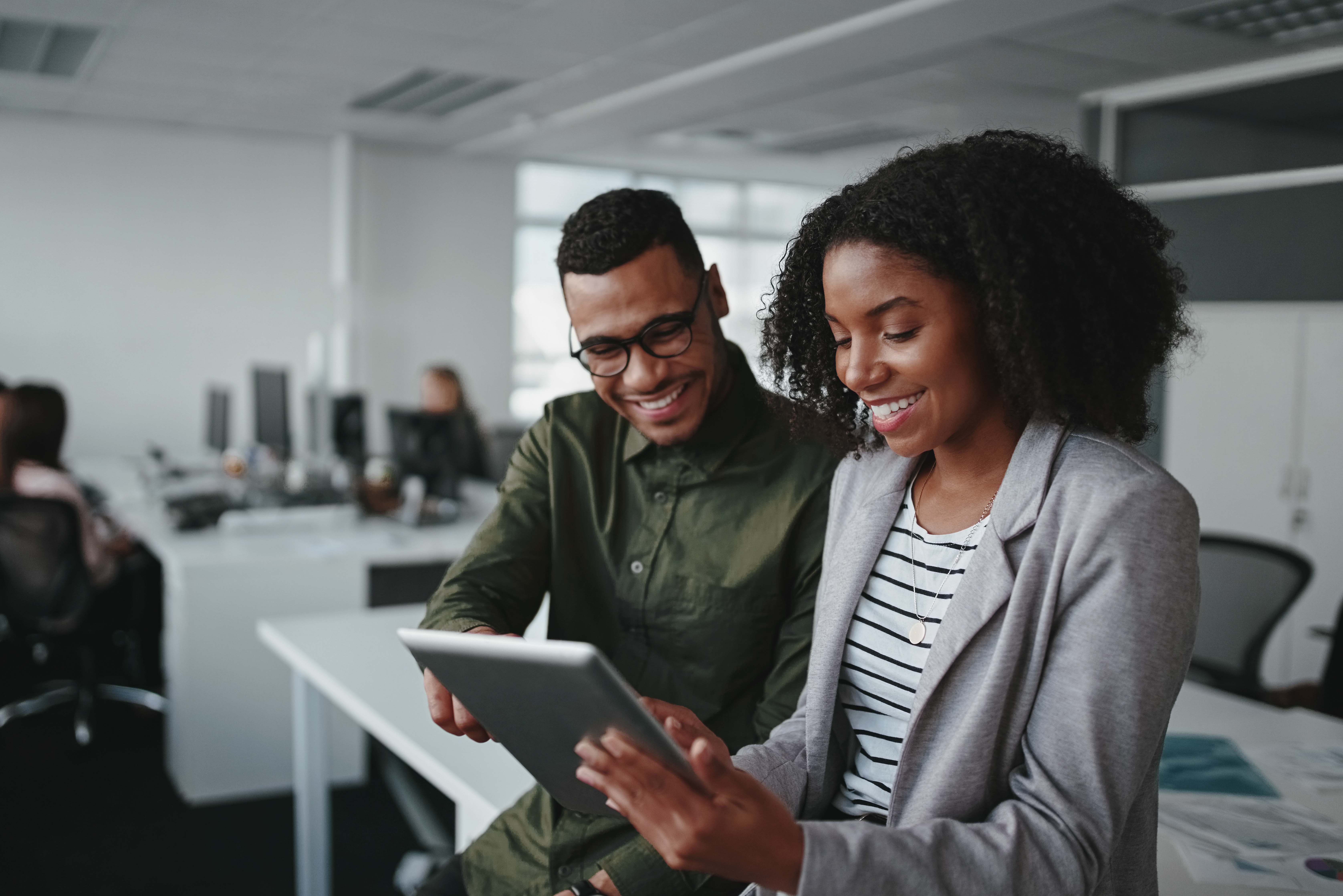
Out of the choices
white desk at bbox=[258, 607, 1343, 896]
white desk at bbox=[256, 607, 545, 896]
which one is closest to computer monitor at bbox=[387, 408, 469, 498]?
white desk at bbox=[256, 607, 545, 896]

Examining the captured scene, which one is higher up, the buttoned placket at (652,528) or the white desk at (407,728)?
the buttoned placket at (652,528)

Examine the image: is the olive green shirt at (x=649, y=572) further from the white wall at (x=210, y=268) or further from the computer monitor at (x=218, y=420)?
the white wall at (x=210, y=268)

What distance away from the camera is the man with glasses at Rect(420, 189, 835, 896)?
141cm

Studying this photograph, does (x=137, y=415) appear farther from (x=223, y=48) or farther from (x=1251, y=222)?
(x=1251, y=222)

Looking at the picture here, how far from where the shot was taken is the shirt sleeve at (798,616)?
144 centimetres

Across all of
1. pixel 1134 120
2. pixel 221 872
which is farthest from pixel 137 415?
pixel 1134 120

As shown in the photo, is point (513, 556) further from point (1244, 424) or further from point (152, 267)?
point (152, 267)

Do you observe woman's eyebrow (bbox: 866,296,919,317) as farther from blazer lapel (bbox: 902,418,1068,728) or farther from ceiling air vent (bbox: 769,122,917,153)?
ceiling air vent (bbox: 769,122,917,153)

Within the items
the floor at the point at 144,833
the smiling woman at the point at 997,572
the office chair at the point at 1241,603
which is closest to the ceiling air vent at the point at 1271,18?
the office chair at the point at 1241,603

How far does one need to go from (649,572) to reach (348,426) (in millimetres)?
4506

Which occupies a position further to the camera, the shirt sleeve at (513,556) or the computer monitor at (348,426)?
the computer monitor at (348,426)

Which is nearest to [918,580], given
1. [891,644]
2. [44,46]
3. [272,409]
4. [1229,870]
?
[891,644]

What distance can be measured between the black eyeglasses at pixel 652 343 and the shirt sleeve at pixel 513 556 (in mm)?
214

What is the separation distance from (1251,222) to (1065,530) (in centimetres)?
504
